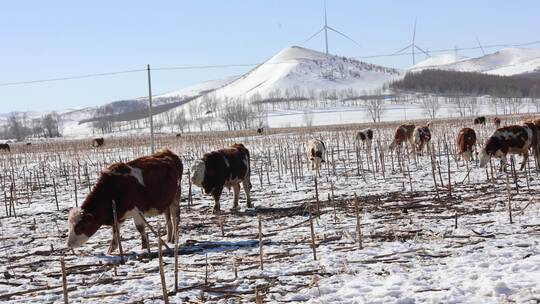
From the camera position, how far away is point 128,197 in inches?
375

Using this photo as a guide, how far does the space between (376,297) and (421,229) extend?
3432mm

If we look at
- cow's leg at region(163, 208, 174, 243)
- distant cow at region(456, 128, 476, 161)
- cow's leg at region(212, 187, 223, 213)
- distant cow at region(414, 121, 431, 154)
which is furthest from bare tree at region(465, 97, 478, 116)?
cow's leg at region(163, 208, 174, 243)

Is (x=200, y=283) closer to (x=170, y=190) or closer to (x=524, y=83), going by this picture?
(x=170, y=190)

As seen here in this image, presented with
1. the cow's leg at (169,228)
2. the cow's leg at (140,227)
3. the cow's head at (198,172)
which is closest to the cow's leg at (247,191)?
the cow's head at (198,172)

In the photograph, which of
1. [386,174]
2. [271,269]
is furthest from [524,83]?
[271,269]

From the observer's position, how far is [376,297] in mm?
6297

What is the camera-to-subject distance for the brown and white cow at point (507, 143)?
17.5m

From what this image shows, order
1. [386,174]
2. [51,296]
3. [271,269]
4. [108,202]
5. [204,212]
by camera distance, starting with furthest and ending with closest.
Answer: [386,174]
[204,212]
[108,202]
[271,269]
[51,296]

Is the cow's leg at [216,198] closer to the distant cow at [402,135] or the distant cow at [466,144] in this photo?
the distant cow at [466,144]

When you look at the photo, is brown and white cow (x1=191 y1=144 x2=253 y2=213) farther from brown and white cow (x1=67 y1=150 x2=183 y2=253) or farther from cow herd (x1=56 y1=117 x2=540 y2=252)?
brown and white cow (x1=67 y1=150 x2=183 y2=253)

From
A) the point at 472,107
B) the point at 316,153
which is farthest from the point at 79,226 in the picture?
the point at 472,107

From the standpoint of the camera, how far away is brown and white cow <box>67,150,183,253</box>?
9086 millimetres

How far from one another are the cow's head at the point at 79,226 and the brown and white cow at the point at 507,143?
40.9ft

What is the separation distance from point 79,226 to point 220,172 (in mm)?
4872
